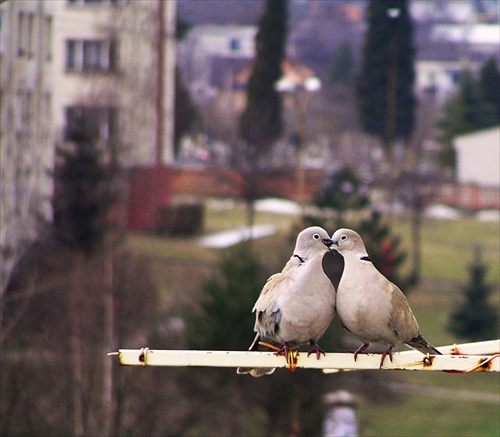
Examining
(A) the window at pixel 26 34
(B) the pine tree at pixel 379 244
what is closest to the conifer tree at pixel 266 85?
(B) the pine tree at pixel 379 244

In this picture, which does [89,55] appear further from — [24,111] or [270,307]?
[270,307]

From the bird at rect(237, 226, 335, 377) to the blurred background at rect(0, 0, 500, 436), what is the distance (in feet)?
37.0

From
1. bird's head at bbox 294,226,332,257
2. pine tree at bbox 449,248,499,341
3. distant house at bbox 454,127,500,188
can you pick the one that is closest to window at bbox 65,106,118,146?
distant house at bbox 454,127,500,188

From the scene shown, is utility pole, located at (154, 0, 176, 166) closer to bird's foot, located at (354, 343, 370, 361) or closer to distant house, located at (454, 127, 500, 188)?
distant house, located at (454, 127, 500, 188)

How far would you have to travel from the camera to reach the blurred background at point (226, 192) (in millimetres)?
17688

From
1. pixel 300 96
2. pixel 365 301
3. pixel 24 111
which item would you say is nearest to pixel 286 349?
pixel 365 301

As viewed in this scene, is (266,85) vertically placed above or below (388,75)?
below

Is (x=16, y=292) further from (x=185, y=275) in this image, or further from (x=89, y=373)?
(x=185, y=275)

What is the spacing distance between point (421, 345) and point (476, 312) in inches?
853

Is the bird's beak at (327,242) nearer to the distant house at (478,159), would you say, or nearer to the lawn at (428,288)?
the lawn at (428,288)

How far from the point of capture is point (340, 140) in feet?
94.2

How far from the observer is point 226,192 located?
99.2ft

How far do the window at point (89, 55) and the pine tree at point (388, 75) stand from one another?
5.57 m

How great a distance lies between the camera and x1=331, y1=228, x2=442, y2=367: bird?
421 centimetres
